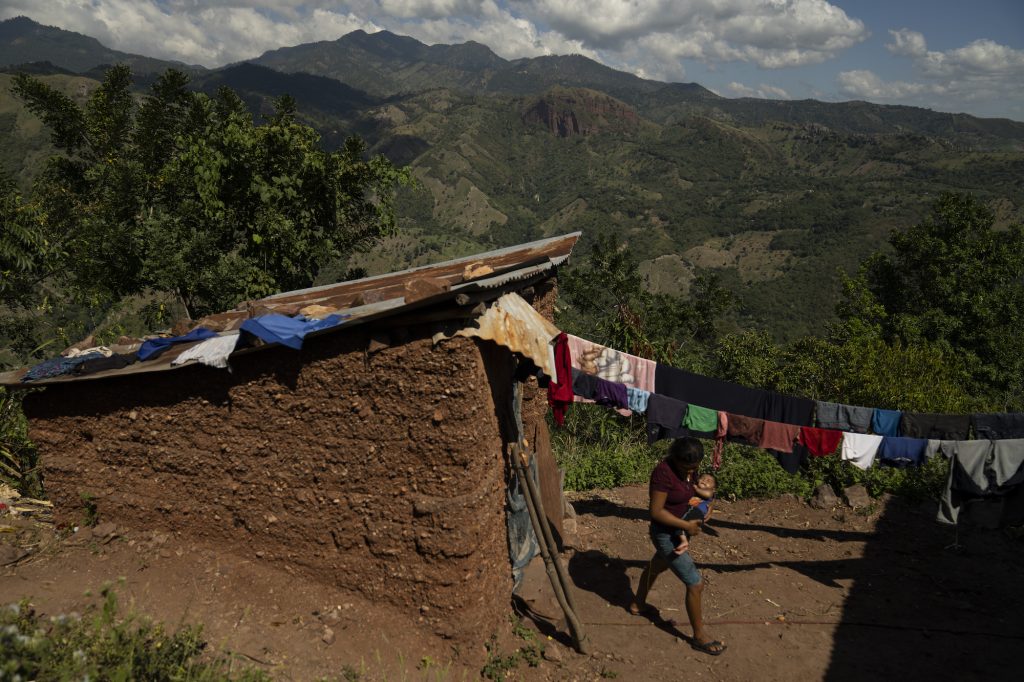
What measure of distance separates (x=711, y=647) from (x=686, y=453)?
1814mm

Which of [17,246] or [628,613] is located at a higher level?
[17,246]

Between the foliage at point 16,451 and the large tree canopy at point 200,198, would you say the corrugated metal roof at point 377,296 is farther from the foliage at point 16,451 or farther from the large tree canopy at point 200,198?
the large tree canopy at point 200,198

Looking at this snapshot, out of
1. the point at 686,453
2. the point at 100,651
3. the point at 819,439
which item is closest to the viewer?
the point at 100,651

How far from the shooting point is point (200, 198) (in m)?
11.2

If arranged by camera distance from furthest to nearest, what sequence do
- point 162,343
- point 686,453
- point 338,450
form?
1. point 162,343
2. point 686,453
3. point 338,450

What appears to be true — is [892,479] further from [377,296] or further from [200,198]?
[200,198]

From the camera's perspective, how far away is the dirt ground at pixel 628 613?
182 inches

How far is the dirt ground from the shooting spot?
4.61 metres

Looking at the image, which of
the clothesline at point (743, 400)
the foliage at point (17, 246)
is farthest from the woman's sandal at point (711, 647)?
the foliage at point (17, 246)

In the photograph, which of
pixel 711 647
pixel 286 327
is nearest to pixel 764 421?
pixel 711 647

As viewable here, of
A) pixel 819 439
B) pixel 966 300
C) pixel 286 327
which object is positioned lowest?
pixel 819 439

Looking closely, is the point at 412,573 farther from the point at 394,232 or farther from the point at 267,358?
the point at 394,232

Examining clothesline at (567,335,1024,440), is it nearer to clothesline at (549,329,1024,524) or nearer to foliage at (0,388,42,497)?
clothesline at (549,329,1024,524)

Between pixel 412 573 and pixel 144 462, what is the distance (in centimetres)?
259
